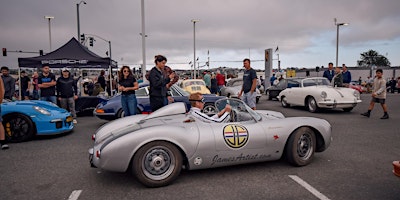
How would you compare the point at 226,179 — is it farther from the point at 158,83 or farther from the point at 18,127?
the point at 18,127

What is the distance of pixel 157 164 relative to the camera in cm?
313

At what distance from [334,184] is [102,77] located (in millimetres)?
12844

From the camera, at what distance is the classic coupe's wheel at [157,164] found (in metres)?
3.05

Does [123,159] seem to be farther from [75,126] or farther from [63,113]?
[75,126]

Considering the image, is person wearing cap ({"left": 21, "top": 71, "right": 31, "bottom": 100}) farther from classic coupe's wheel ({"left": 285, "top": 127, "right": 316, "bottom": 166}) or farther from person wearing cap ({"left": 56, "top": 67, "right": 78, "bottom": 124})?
classic coupe's wheel ({"left": 285, "top": 127, "right": 316, "bottom": 166})

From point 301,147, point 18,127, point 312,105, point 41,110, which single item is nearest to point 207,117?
point 301,147

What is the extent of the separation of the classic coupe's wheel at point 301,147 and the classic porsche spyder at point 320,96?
18.1 ft

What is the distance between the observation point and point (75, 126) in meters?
7.31

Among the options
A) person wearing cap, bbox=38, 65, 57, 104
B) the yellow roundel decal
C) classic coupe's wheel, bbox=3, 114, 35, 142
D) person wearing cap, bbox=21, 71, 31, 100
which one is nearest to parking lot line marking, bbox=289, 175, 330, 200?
the yellow roundel decal

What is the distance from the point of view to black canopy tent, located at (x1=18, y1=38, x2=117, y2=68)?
970 centimetres

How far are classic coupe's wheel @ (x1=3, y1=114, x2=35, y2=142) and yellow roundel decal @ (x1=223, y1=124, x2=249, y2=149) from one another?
14.5ft

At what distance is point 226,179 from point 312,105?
7067 mm

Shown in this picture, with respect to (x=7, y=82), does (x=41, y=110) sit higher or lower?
lower

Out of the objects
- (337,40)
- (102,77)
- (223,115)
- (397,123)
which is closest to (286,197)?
(223,115)
